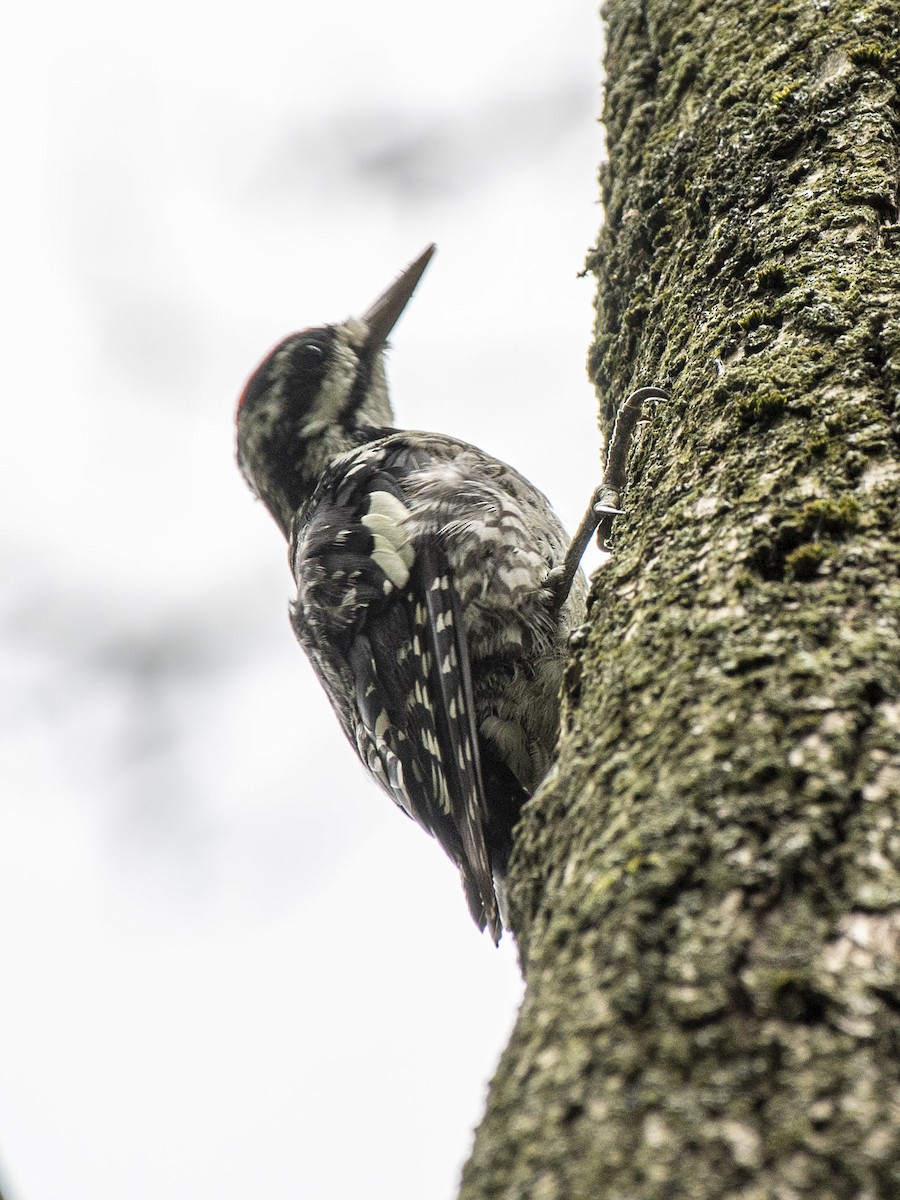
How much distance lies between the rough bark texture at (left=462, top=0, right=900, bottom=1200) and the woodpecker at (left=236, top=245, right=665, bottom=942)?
606mm

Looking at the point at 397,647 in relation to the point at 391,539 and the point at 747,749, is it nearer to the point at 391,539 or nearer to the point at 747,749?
the point at 391,539

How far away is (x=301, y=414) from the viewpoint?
13.9ft

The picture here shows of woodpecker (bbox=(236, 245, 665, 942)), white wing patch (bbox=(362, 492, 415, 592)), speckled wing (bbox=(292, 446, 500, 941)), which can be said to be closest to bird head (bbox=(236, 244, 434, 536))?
woodpecker (bbox=(236, 245, 665, 942))

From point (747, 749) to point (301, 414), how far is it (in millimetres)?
3371

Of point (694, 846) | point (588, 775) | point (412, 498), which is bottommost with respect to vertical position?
point (694, 846)

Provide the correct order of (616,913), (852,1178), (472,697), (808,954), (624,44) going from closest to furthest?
(852,1178)
(808,954)
(616,913)
(472,697)
(624,44)

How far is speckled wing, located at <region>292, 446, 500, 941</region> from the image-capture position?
8.91ft

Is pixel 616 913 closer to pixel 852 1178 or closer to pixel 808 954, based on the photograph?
pixel 808 954

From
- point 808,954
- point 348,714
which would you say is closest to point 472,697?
point 348,714

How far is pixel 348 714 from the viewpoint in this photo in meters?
3.69

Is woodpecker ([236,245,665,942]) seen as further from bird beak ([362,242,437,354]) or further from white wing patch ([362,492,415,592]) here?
bird beak ([362,242,437,354])

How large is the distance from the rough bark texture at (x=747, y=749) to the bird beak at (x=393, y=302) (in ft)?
8.28

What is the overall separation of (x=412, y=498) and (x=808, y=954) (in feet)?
8.10

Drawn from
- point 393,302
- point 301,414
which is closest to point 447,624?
point 301,414
